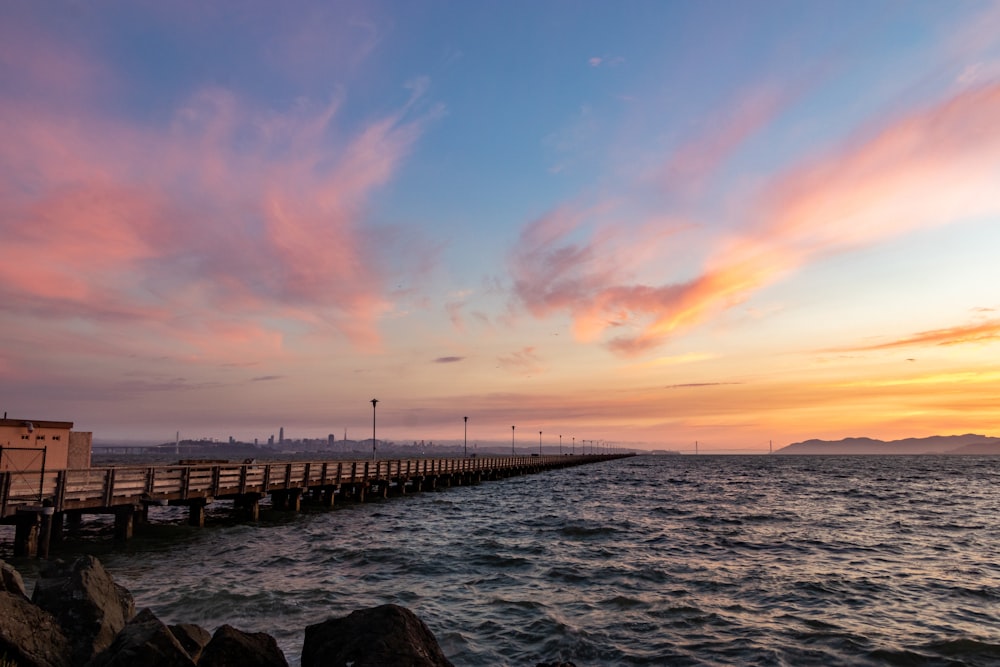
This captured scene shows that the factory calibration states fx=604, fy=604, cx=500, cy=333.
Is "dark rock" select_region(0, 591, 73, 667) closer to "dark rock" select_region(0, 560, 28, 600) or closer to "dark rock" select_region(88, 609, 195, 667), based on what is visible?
"dark rock" select_region(88, 609, 195, 667)

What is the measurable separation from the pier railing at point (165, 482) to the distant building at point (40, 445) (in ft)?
2.74

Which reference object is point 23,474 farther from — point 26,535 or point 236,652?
point 236,652

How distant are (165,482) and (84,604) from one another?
1441cm

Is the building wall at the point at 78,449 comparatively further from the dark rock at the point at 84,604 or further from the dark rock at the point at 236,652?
the dark rock at the point at 236,652

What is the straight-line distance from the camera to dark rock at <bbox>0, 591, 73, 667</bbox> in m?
8.48

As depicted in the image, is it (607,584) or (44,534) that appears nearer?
(607,584)

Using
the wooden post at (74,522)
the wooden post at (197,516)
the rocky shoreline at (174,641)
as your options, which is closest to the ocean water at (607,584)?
the wooden post at (197,516)

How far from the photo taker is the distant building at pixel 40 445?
73.1ft

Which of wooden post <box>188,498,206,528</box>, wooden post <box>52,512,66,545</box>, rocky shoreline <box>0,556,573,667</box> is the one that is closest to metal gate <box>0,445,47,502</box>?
wooden post <box>52,512,66,545</box>

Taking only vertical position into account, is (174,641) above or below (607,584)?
above

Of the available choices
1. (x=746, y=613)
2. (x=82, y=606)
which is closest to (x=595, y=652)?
(x=746, y=613)

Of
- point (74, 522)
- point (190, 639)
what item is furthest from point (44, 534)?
point (190, 639)

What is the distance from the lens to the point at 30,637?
29.2 feet

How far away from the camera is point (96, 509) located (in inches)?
825
